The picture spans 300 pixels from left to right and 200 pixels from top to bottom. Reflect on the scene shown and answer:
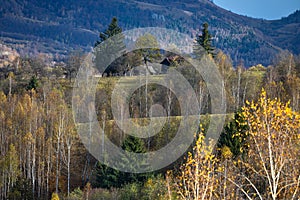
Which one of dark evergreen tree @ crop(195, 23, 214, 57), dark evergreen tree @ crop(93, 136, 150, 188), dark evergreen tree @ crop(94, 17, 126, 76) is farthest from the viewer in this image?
dark evergreen tree @ crop(94, 17, 126, 76)

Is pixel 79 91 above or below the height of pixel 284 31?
below

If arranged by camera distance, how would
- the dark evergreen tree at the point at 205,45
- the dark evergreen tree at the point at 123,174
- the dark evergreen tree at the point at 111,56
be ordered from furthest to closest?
the dark evergreen tree at the point at 111,56, the dark evergreen tree at the point at 205,45, the dark evergreen tree at the point at 123,174

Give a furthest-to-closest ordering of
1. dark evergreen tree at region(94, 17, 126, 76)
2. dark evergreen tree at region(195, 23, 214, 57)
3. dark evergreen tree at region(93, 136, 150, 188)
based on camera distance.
Result: dark evergreen tree at region(94, 17, 126, 76)
dark evergreen tree at region(195, 23, 214, 57)
dark evergreen tree at region(93, 136, 150, 188)

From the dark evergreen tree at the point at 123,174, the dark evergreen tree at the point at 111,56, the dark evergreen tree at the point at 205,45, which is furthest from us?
the dark evergreen tree at the point at 111,56

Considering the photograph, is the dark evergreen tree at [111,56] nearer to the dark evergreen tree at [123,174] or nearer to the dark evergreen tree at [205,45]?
the dark evergreen tree at [205,45]

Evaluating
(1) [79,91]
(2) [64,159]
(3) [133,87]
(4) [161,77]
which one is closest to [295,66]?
(4) [161,77]

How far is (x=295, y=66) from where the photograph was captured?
4272 cm

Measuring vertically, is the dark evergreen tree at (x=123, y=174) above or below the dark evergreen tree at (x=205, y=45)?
below

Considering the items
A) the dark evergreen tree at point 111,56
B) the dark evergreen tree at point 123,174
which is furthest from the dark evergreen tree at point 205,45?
the dark evergreen tree at point 123,174

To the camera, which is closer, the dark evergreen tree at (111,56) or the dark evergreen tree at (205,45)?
the dark evergreen tree at (205,45)

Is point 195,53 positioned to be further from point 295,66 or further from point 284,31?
point 284,31

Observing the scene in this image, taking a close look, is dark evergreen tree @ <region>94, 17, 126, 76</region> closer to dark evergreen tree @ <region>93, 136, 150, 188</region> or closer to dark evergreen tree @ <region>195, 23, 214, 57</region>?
dark evergreen tree @ <region>195, 23, 214, 57</region>

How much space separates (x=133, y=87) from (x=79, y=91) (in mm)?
5201

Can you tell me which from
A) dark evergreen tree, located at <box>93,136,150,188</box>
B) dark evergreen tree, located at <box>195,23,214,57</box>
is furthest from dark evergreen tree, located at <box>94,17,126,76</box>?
dark evergreen tree, located at <box>93,136,150,188</box>
